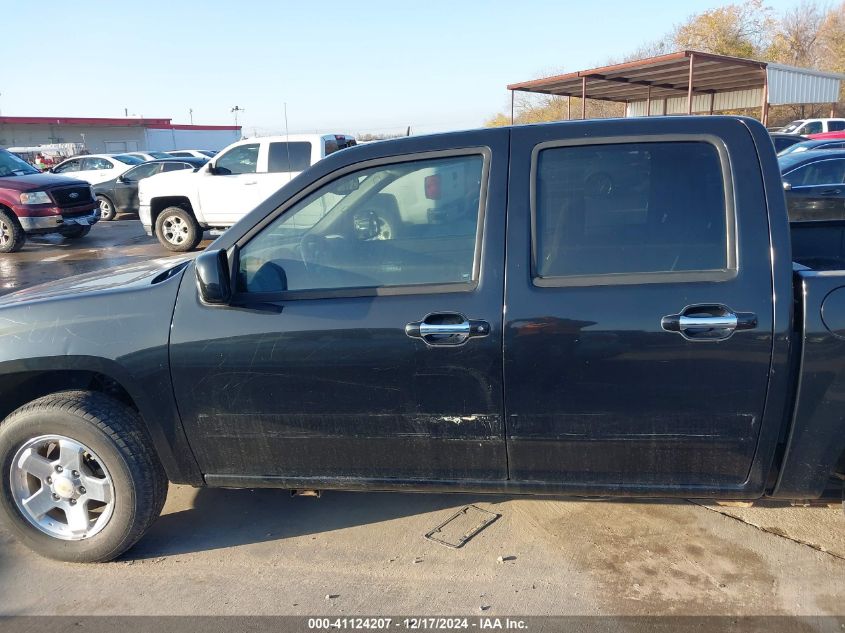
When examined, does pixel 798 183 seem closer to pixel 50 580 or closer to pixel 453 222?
pixel 453 222

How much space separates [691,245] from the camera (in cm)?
248

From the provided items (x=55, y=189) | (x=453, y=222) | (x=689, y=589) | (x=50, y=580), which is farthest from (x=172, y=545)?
(x=55, y=189)

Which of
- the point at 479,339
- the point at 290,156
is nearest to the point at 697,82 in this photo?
the point at 290,156

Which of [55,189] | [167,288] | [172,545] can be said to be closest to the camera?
[167,288]

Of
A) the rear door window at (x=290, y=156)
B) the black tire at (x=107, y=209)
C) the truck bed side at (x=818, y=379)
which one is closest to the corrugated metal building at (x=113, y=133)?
the black tire at (x=107, y=209)

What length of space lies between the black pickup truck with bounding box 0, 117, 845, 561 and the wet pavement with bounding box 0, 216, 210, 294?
6509mm

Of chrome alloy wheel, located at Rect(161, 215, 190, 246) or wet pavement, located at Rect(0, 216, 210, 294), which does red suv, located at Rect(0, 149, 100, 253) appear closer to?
wet pavement, located at Rect(0, 216, 210, 294)

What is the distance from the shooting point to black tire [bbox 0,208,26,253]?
11.9 metres

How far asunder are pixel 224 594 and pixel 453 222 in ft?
6.03

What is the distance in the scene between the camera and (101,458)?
9.33 ft

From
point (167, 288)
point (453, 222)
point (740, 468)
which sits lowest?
point (740, 468)

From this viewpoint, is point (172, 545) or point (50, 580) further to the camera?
point (172, 545)

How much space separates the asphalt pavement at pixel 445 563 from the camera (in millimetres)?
2686

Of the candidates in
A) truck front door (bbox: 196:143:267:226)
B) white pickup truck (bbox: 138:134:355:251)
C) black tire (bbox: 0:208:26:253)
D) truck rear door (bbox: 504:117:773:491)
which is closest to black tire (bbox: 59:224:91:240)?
black tire (bbox: 0:208:26:253)
